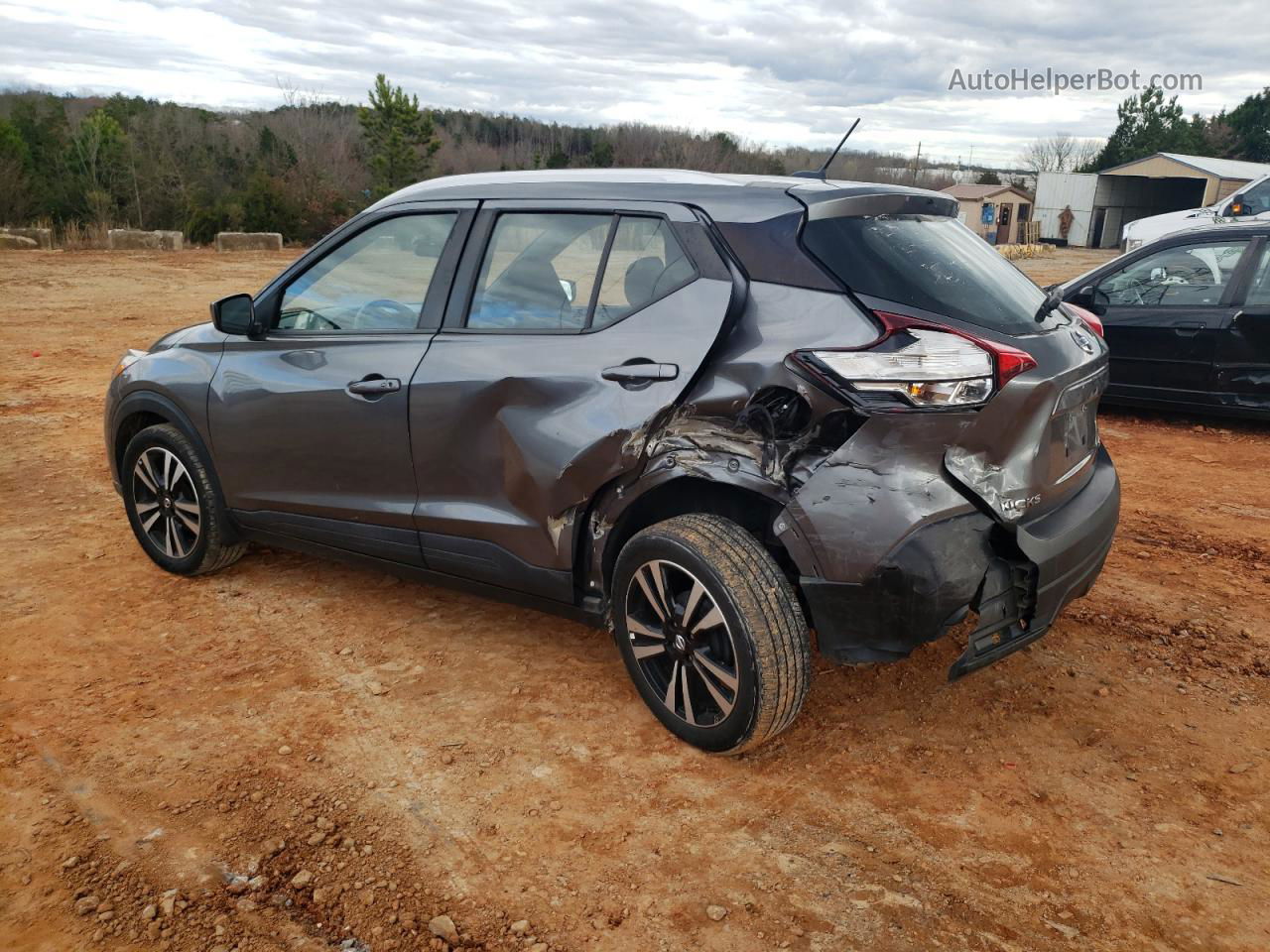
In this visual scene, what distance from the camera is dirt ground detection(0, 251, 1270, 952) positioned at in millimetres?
2486

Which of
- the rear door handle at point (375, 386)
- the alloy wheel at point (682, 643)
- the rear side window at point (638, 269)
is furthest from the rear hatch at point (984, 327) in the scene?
the rear door handle at point (375, 386)

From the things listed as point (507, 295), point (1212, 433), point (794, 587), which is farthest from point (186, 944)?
point (1212, 433)

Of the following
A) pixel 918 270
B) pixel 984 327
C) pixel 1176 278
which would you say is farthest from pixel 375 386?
pixel 1176 278

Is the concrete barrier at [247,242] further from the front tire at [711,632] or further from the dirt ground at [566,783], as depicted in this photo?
the front tire at [711,632]

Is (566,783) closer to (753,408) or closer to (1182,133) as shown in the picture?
(753,408)

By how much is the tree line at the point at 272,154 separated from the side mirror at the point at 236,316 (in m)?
14.8

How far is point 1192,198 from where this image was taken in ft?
146

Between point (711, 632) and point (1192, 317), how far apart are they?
6094 millimetres

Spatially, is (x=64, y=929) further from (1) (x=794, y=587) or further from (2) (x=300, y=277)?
(2) (x=300, y=277)

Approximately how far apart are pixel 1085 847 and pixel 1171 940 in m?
0.37

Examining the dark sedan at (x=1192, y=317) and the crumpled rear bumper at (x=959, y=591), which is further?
the dark sedan at (x=1192, y=317)

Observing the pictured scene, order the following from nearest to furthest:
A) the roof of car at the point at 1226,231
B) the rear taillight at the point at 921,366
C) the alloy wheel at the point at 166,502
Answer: the rear taillight at the point at 921,366, the alloy wheel at the point at 166,502, the roof of car at the point at 1226,231

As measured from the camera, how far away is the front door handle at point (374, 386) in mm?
3604

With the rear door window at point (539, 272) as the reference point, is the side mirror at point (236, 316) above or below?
below
